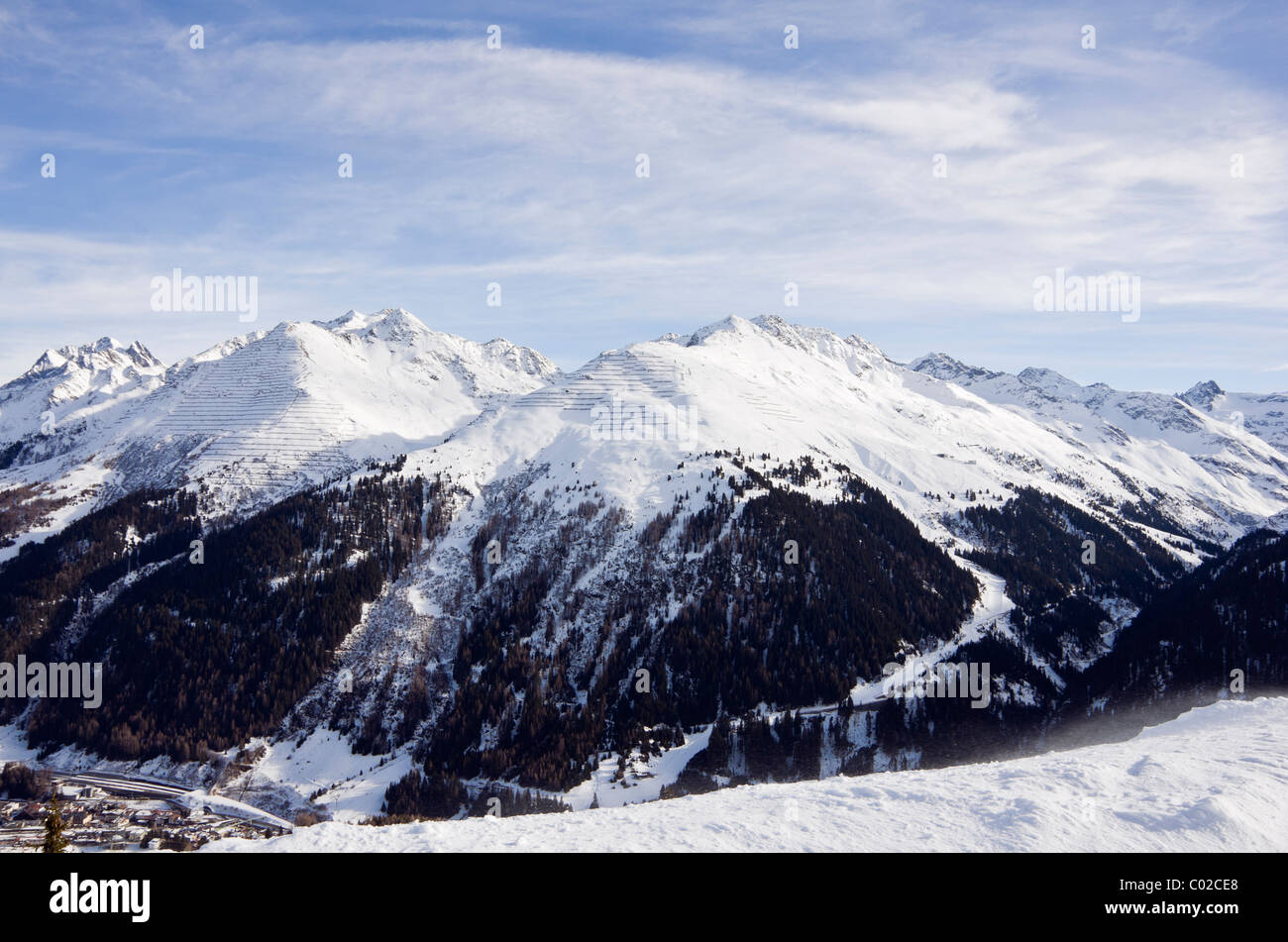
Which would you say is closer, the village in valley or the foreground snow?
the foreground snow

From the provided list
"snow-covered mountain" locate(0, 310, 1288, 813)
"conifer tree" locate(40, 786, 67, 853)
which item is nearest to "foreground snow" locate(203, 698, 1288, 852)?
"conifer tree" locate(40, 786, 67, 853)

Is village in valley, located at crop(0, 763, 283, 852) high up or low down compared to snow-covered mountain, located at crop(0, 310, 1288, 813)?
down

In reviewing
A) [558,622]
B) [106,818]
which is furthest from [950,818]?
[106,818]

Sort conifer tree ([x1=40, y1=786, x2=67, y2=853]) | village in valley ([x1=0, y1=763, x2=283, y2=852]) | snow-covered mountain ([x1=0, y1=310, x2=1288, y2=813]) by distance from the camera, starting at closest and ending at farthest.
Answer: conifer tree ([x1=40, y1=786, x2=67, y2=853]), village in valley ([x1=0, y1=763, x2=283, y2=852]), snow-covered mountain ([x1=0, y1=310, x2=1288, y2=813])

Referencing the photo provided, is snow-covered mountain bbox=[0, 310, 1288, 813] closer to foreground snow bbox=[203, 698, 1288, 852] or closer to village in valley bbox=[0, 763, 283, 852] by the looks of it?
village in valley bbox=[0, 763, 283, 852]

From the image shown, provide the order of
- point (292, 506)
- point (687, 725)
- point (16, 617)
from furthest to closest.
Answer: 1. point (292, 506)
2. point (16, 617)
3. point (687, 725)

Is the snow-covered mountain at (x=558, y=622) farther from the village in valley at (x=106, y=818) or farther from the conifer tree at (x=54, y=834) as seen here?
the conifer tree at (x=54, y=834)

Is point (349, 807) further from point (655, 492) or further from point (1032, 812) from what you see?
point (1032, 812)
